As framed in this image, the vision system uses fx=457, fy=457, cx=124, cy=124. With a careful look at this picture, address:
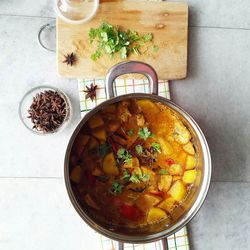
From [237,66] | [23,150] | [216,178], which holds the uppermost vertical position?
[237,66]

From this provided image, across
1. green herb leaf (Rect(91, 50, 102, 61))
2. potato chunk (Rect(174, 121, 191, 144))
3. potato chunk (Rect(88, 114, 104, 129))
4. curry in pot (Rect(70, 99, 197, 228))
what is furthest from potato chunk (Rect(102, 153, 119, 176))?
green herb leaf (Rect(91, 50, 102, 61))

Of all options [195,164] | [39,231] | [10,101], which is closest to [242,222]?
[195,164]

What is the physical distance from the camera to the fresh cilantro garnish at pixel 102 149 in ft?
4.44

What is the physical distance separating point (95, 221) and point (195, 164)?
0.35 m

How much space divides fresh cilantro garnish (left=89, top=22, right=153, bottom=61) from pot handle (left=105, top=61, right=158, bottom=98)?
21 centimetres

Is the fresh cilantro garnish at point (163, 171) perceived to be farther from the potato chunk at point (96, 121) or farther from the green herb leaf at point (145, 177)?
the potato chunk at point (96, 121)

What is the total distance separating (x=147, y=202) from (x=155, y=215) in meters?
0.05

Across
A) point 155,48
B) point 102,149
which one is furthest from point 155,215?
point 155,48

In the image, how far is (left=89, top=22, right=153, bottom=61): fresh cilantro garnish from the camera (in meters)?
1.42

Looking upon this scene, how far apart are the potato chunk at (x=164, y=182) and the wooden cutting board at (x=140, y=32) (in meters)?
0.32

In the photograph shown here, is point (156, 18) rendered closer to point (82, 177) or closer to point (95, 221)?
point (82, 177)

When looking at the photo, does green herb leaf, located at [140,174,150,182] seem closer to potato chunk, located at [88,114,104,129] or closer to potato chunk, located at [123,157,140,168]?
potato chunk, located at [123,157,140,168]

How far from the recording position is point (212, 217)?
1.54 metres

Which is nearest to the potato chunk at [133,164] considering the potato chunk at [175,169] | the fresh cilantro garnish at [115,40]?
the potato chunk at [175,169]
